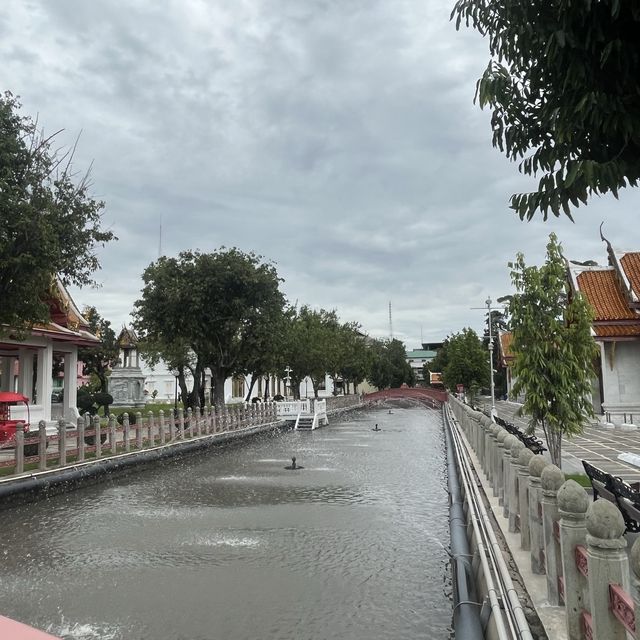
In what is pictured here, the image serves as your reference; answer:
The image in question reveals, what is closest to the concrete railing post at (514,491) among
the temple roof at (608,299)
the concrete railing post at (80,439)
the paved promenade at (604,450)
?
the paved promenade at (604,450)

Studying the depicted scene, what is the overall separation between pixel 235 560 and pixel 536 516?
166 inches

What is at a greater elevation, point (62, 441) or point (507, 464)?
point (507, 464)

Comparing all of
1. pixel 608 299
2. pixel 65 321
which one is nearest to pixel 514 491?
pixel 65 321

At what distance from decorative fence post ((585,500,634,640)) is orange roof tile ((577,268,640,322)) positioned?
2582 cm

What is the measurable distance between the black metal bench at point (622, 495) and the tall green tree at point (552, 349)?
215 cm

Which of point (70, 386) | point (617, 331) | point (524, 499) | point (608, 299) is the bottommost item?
point (524, 499)

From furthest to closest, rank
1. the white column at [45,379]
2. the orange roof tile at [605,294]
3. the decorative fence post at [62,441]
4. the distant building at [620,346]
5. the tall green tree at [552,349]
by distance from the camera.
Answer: the orange roof tile at [605,294]
the distant building at [620,346]
the white column at [45,379]
the decorative fence post at [62,441]
the tall green tree at [552,349]

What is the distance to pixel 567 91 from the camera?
4141 mm

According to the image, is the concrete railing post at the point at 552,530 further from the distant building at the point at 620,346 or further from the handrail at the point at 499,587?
the distant building at the point at 620,346

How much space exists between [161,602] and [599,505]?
490cm

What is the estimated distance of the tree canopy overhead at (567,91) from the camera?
12.2 ft

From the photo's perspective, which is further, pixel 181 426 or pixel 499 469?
pixel 181 426

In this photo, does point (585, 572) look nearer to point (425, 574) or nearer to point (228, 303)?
point (425, 574)

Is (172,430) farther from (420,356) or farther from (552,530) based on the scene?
(420,356)
